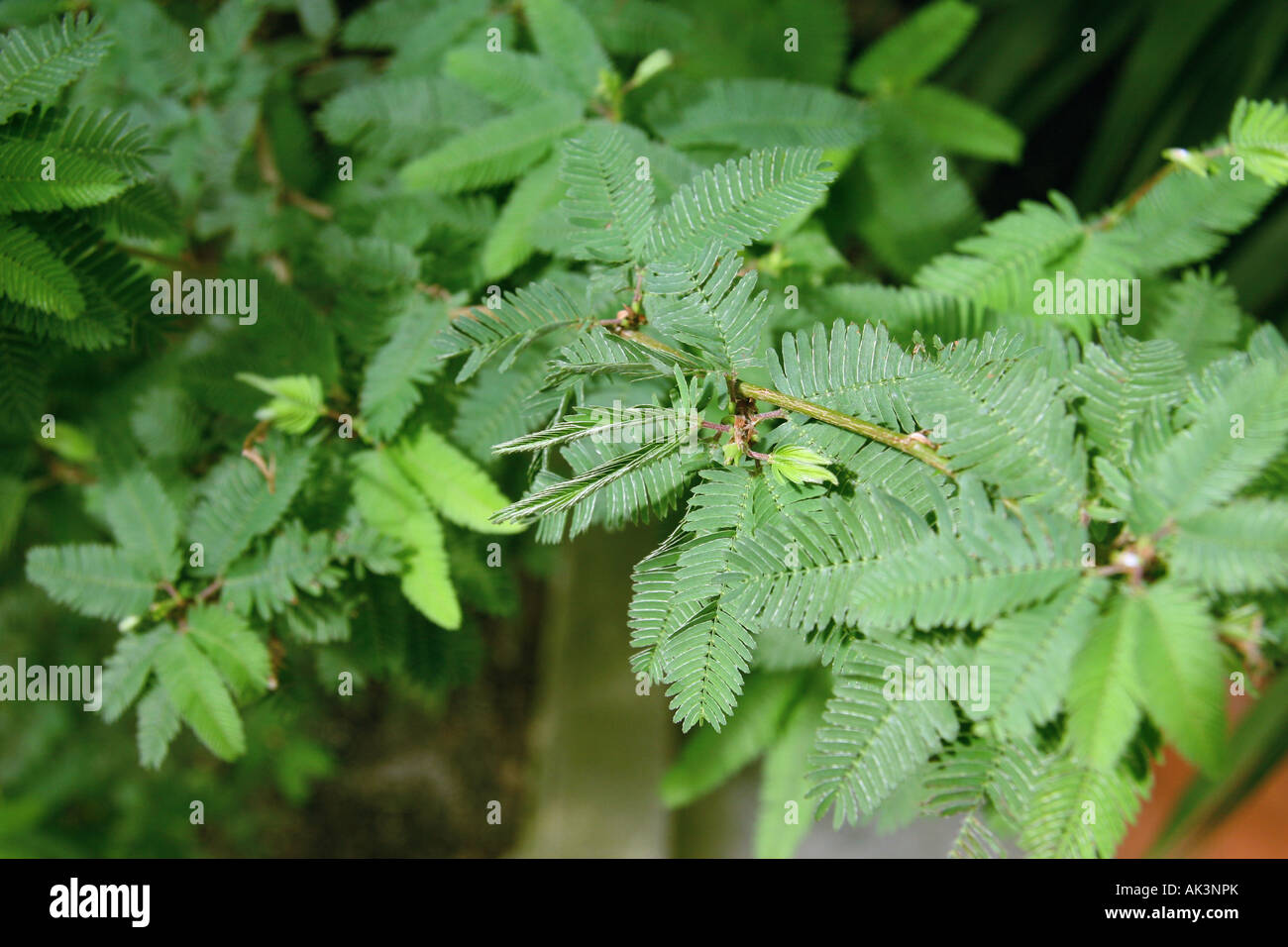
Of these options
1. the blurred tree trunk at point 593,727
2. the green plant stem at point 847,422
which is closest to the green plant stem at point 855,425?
the green plant stem at point 847,422

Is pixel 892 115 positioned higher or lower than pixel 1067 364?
higher

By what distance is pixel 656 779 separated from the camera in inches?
89.3

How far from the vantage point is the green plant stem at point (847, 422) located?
2.27ft

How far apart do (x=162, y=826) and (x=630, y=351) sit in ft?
6.43

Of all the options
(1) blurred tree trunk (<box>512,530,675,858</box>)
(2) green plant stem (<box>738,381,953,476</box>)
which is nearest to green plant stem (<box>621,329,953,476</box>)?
(2) green plant stem (<box>738,381,953,476</box>)

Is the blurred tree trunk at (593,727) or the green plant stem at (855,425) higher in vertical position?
the green plant stem at (855,425)

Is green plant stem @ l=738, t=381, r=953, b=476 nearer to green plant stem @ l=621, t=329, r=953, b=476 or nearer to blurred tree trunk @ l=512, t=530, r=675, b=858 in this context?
green plant stem @ l=621, t=329, r=953, b=476

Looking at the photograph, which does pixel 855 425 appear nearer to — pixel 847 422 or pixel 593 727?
pixel 847 422

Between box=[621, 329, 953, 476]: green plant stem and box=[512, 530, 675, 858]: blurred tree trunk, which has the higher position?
box=[621, 329, 953, 476]: green plant stem

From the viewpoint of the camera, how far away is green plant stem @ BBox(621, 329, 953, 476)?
0.69 meters

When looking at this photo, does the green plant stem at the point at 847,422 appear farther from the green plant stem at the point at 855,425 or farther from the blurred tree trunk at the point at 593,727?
the blurred tree trunk at the point at 593,727
